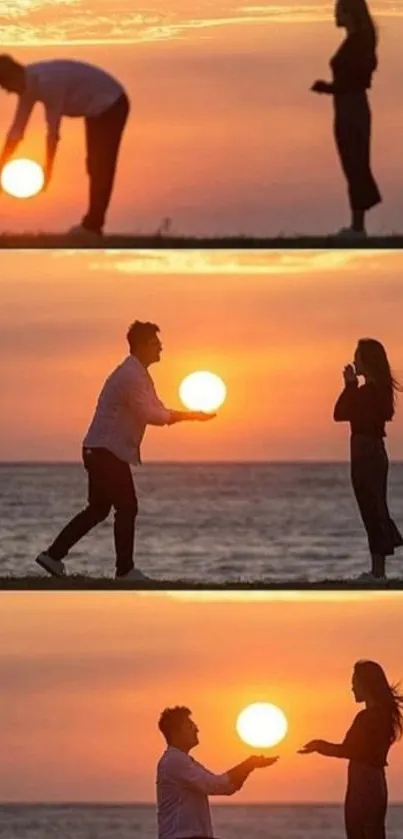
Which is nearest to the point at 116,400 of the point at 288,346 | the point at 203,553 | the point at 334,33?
the point at 334,33

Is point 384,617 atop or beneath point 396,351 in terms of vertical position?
beneath

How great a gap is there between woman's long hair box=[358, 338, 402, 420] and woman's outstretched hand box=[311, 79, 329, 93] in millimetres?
1166

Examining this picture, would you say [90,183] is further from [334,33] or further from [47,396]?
[47,396]

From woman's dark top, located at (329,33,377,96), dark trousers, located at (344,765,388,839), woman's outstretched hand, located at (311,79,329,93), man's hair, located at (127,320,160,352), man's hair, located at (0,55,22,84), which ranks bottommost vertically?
dark trousers, located at (344,765,388,839)

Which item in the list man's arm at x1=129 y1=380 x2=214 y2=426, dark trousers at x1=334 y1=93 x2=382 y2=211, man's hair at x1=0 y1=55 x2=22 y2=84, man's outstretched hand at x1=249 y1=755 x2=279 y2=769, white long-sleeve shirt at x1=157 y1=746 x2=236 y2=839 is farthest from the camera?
dark trousers at x1=334 y1=93 x2=382 y2=211

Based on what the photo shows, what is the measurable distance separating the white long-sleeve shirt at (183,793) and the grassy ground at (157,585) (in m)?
0.92

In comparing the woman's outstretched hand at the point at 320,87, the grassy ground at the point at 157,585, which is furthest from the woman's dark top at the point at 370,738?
the woman's outstretched hand at the point at 320,87

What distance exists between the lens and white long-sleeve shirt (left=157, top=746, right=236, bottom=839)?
11812 millimetres

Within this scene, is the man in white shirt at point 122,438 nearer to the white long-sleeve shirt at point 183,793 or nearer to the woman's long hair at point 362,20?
the white long-sleeve shirt at point 183,793

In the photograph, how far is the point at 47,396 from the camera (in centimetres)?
1988

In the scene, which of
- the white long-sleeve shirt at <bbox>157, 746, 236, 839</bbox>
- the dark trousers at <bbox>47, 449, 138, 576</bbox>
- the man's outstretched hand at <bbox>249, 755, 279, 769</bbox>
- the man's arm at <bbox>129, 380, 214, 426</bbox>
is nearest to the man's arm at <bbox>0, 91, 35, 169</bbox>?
the man's arm at <bbox>129, 380, 214, 426</bbox>

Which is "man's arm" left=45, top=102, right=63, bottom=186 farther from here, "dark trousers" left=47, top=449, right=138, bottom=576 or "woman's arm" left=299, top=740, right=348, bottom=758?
"woman's arm" left=299, top=740, right=348, bottom=758

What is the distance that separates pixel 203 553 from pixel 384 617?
28030mm

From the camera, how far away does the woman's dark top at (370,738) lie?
11.7m
